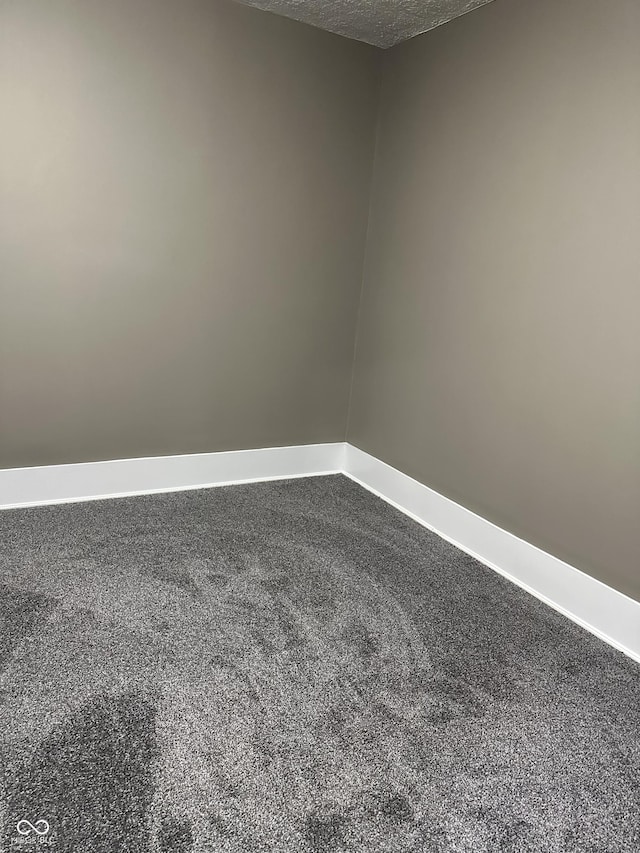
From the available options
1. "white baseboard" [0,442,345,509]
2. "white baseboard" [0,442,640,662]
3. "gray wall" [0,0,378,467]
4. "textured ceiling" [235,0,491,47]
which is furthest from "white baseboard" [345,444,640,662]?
"textured ceiling" [235,0,491,47]

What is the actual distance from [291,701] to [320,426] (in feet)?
6.54

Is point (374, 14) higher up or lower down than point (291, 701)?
higher up

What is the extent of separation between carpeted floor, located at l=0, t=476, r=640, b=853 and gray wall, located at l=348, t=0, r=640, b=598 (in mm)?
449

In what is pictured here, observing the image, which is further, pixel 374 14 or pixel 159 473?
pixel 159 473

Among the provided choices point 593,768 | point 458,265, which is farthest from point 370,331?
point 593,768

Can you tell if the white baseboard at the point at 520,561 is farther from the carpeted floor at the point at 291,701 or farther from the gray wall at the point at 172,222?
the gray wall at the point at 172,222

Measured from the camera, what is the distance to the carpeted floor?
1.41 metres

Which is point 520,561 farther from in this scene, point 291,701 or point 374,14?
point 374,14

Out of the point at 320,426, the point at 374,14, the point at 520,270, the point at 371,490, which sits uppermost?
the point at 374,14

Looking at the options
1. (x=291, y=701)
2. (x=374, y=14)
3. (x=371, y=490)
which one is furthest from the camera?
(x=371, y=490)

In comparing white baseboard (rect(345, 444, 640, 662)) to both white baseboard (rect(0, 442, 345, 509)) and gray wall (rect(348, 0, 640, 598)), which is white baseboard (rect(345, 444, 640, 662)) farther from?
white baseboard (rect(0, 442, 345, 509))

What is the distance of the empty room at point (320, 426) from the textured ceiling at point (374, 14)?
0.03m

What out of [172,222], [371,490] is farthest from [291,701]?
[172,222]

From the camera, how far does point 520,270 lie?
2.57 metres
